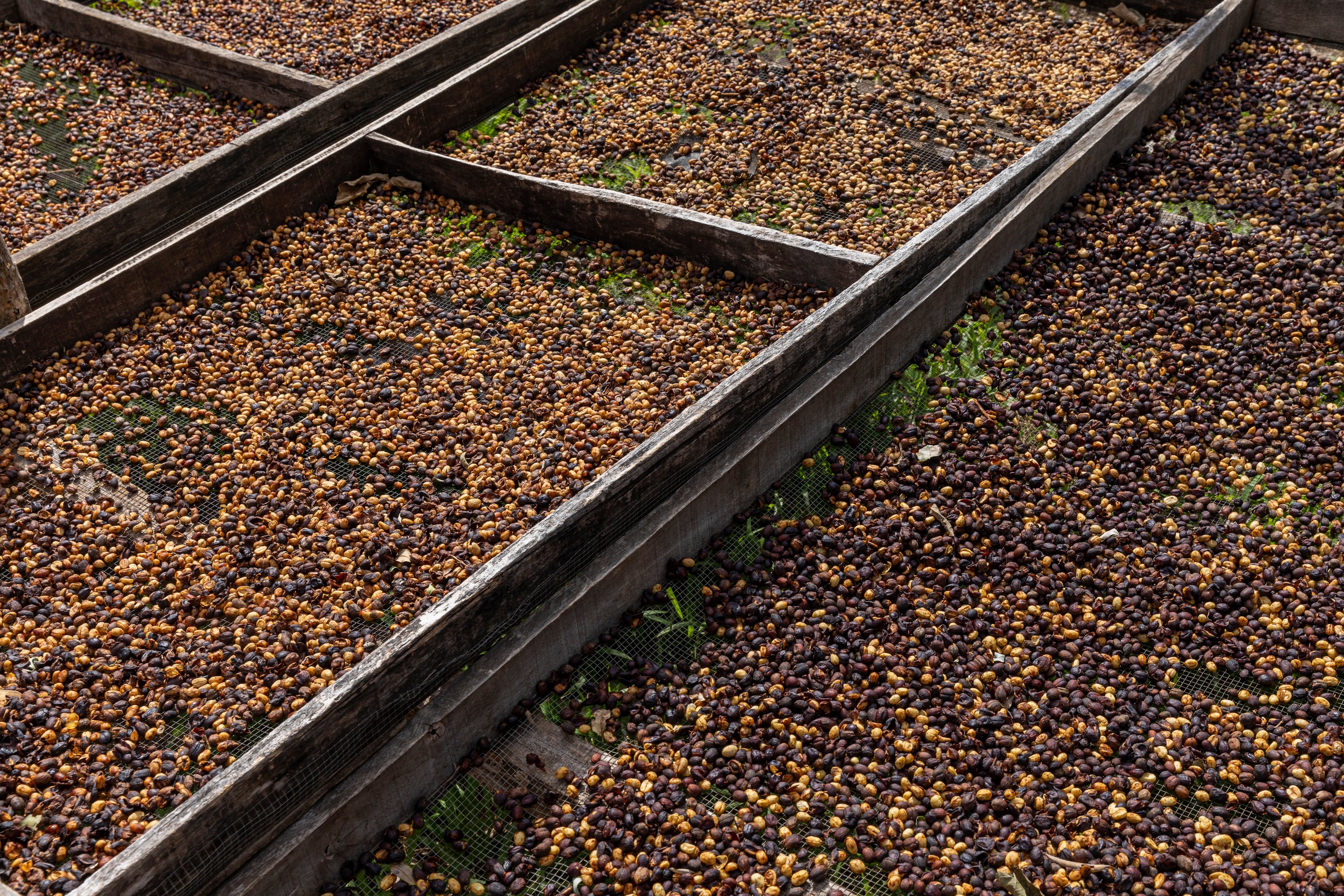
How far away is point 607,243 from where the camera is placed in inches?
207

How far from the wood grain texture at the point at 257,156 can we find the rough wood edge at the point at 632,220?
547mm

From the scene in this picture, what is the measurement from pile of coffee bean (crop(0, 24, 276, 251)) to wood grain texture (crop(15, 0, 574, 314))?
16.7 inches

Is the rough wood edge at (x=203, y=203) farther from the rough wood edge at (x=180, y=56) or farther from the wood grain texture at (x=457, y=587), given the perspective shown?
the rough wood edge at (x=180, y=56)

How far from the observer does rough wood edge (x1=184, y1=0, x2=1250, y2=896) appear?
2938mm

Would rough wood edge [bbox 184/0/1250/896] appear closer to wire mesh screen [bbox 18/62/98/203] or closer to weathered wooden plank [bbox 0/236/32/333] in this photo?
weathered wooden plank [bbox 0/236/32/333]

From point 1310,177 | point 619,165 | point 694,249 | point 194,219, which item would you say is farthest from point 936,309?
point 194,219

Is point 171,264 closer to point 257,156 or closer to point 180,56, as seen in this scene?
point 257,156

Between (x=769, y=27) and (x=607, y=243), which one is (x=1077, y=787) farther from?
(x=769, y=27)

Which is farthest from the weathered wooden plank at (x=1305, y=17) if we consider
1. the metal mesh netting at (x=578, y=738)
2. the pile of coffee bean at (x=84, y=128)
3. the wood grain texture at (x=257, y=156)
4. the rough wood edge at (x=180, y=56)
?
the pile of coffee bean at (x=84, y=128)

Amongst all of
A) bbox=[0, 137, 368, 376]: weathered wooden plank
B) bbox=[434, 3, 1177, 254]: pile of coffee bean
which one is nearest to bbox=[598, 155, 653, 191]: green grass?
bbox=[434, 3, 1177, 254]: pile of coffee bean

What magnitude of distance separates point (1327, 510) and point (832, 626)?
1979mm

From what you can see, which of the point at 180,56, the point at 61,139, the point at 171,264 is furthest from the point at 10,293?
the point at 180,56

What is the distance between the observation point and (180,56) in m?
6.84

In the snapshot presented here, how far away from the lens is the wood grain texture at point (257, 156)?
5.05 meters
